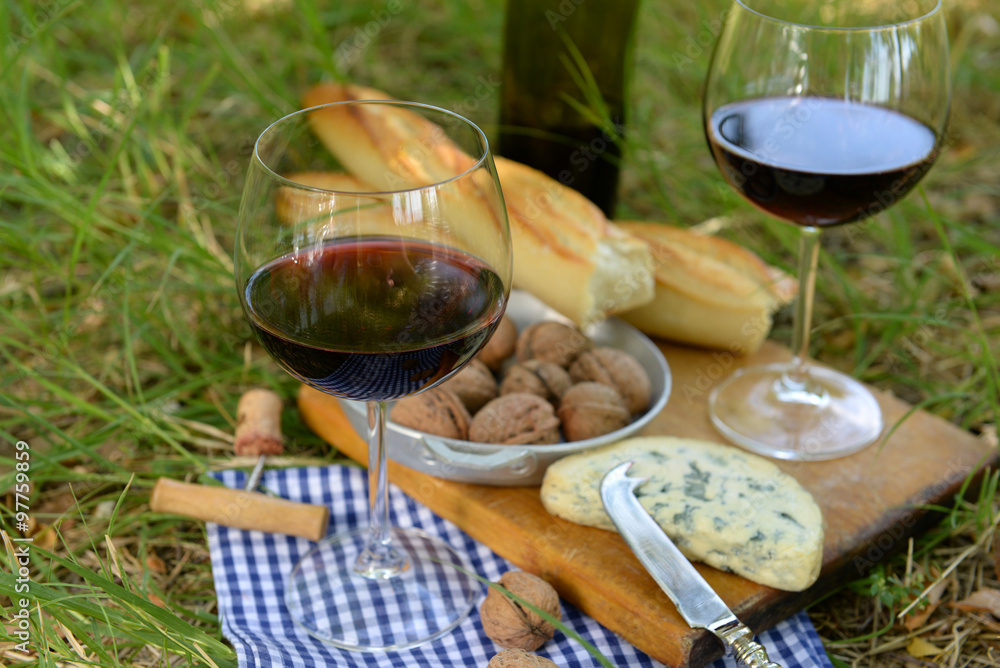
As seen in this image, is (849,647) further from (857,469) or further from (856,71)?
(856,71)

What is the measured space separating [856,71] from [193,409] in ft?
4.10

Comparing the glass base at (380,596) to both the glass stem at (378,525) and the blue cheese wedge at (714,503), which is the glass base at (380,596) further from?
the blue cheese wedge at (714,503)

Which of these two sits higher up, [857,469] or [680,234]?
[680,234]

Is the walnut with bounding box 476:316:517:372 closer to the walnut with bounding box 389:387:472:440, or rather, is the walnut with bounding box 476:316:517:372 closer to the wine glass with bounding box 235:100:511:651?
the walnut with bounding box 389:387:472:440

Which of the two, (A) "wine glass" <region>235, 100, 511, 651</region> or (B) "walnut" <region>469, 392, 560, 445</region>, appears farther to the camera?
(B) "walnut" <region>469, 392, 560, 445</region>

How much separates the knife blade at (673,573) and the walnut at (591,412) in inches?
5.2

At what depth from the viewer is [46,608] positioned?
1.20 meters

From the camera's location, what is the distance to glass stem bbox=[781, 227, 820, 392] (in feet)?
5.35

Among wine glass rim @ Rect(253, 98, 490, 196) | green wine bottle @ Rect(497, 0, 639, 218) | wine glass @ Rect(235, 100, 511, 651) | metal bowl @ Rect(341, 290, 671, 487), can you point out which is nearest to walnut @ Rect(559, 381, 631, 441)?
metal bowl @ Rect(341, 290, 671, 487)

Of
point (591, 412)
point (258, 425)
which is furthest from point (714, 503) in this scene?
point (258, 425)

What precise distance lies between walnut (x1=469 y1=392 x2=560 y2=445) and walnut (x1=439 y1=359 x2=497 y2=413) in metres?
0.10

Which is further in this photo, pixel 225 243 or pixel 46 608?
pixel 225 243

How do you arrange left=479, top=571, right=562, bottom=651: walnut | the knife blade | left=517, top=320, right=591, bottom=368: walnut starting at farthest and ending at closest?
left=517, top=320, right=591, bottom=368: walnut, left=479, top=571, right=562, bottom=651: walnut, the knife blade

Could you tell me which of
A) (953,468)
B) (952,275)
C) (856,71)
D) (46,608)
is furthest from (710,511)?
(952,275)
